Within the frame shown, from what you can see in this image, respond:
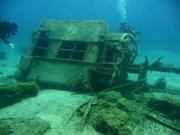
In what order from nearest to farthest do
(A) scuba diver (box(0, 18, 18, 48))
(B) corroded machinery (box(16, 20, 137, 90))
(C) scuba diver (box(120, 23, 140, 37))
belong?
(B) corroded machinery (box(16, 20, 137, 90)), (A) scuba diver (box(0, 18, 18, 48)), (C) scuba diver (box(120, 23, 140, 37))

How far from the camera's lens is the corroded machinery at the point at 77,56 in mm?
10172

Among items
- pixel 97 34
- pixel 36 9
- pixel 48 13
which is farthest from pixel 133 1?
pixel 97 34

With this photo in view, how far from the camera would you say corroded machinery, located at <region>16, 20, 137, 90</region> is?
10172 mm

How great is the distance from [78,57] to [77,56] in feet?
0.21

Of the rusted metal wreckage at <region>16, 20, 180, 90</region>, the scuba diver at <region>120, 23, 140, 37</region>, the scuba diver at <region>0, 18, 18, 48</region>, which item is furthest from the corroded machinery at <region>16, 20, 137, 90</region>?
the scuba diver at <region>120, 23, 140, 37</region>

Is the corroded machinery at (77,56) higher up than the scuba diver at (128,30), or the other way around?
the scuba diver at (128,30)

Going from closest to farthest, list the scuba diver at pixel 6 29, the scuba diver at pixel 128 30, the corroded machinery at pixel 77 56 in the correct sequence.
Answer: the corroded machinery at pixel 77 56 < the scuba diver at pixel 6 29 < the scuba diver at pixel 128 30

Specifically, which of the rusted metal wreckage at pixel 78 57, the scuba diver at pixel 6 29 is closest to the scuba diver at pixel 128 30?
the rusted metal wreckage at pixel 78 57

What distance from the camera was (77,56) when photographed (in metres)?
11.4

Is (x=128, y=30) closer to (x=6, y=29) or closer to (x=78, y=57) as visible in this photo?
(x=78, y=57)

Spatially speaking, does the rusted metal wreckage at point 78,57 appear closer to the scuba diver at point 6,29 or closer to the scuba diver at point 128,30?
the scuba diver at point 6,29

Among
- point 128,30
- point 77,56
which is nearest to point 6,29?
point 77,56

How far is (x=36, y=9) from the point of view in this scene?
554ft

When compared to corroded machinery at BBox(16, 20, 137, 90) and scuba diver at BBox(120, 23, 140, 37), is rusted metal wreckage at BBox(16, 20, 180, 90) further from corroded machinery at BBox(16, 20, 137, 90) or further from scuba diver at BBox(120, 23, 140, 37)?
scuba diver at BBox(120, 23, 140, 37)
